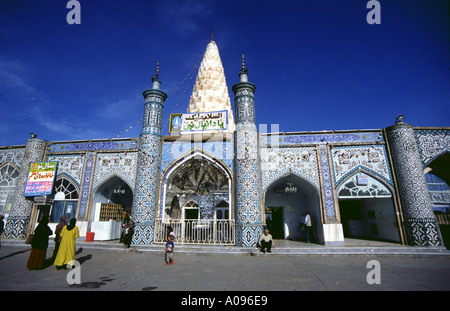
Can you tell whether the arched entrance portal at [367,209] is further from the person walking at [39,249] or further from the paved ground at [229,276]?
the person walking at [39,249]

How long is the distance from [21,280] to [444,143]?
15280 mm

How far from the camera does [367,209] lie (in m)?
Answer: 12.5

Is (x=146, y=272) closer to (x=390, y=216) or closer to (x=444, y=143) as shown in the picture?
(x=390, y=216)

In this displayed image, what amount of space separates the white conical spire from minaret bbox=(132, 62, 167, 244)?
5.24 m

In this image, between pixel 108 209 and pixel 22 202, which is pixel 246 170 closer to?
pixel 108 209

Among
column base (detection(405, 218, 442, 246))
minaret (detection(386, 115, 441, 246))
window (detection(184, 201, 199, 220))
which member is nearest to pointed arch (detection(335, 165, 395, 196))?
minaret (detection(386, 115, 441, 246))

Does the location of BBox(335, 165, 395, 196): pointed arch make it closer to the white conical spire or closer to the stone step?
the stone step

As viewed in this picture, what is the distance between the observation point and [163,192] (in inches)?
427

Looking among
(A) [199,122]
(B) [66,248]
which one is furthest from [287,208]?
(B) [66,248]

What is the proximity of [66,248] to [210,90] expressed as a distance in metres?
14.0

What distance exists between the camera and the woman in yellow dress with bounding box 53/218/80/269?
18.1ft

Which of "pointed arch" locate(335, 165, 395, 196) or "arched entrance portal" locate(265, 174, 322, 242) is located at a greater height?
"pointed arch" locate(335, 165, 395, 196)
